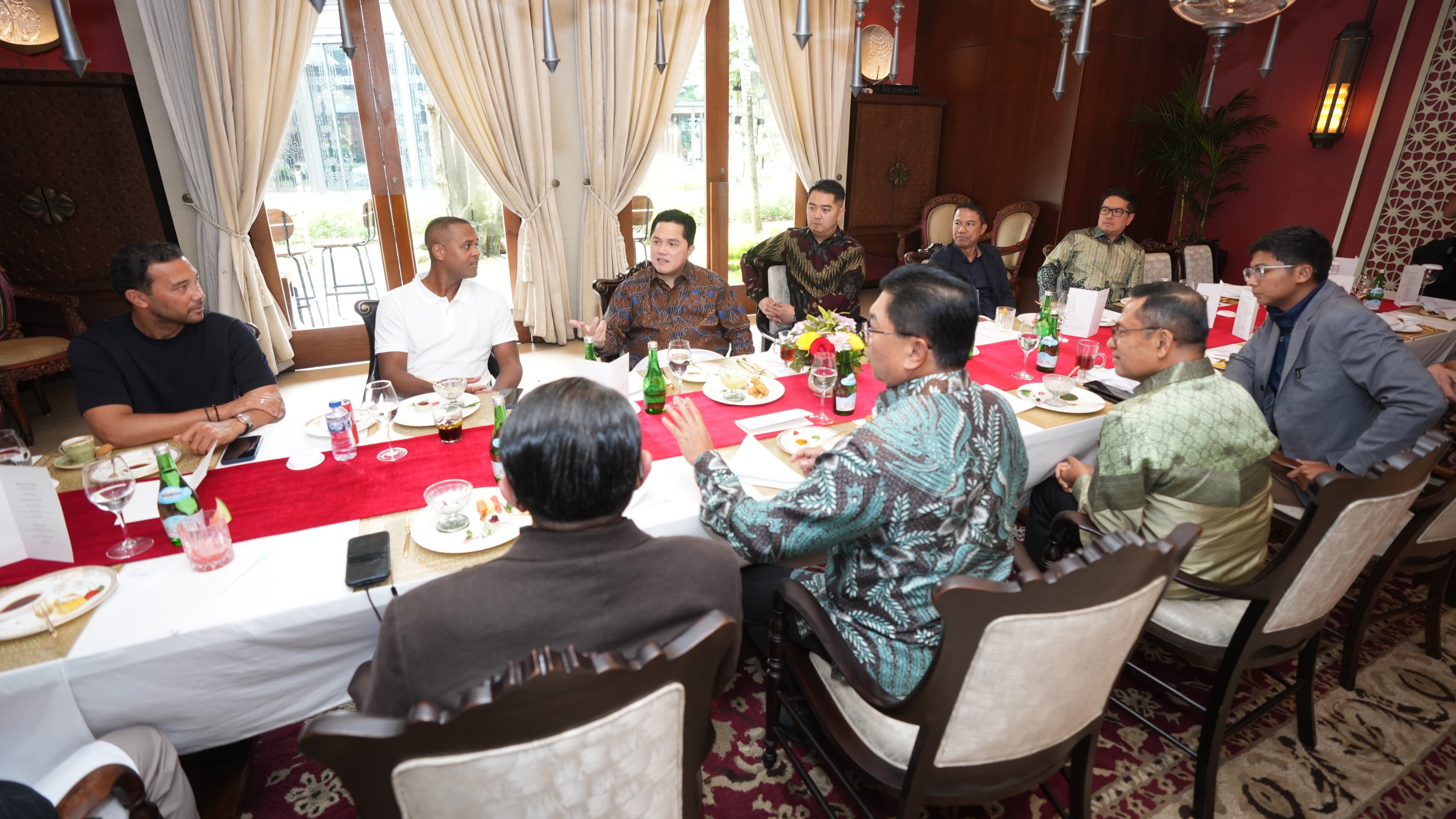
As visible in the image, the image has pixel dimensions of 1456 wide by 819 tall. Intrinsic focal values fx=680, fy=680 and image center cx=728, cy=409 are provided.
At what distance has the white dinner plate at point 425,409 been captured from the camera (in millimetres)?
2096

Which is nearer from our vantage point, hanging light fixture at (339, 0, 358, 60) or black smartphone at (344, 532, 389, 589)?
black smartphone at (344, 532, 389, 589)

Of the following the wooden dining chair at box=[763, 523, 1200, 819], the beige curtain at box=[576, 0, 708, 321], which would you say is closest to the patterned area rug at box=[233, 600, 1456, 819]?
the wooden dining chair at box=[763, 523, 1200, 819]

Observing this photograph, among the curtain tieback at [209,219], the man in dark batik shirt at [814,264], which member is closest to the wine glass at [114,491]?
the man in dark batik shirt at [814,264]

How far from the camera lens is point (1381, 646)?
2.30 meters

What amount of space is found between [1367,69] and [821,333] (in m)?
5.85

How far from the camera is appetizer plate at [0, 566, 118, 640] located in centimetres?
120

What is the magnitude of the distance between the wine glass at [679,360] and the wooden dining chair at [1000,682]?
1.00m

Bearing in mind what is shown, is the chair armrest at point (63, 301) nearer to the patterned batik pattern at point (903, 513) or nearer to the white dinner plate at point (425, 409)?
the white dinner plate at point (425, 409)

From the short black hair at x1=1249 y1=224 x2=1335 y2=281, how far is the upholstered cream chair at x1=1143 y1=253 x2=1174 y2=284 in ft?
5.98

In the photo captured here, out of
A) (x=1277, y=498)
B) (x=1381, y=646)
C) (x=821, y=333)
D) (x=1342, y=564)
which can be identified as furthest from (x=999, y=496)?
(x=1381, y=646)

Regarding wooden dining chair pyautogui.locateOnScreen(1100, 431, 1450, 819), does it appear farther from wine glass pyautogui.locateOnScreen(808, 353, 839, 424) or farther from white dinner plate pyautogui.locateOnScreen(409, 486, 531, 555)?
white dinner plate pyautogui.locateOnScreen(409, 486, 531, 555)

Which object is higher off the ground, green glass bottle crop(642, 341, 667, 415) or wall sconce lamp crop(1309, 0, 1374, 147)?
wall sconce lamp crop(1309, 0, 1374, 147)

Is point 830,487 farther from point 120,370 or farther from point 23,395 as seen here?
point 23,395

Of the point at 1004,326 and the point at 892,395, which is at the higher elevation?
the point at 892,395
